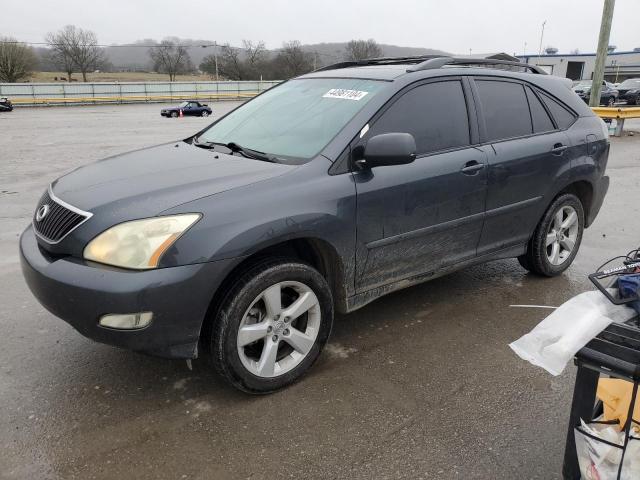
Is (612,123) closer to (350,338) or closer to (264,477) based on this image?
(350,338)

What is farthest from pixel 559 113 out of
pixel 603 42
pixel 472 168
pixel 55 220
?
pixel 603 42

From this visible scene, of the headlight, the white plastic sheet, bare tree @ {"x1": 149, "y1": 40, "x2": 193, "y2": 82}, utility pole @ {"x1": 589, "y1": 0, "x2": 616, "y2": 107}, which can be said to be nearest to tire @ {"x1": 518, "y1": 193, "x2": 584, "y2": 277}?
the white plastic sheet

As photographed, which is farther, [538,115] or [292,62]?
[292,62]

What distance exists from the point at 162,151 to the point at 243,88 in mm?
54062

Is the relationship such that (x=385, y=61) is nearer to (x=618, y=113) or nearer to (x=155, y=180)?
(x=155, y=180)

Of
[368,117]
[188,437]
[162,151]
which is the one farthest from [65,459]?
[368,117]

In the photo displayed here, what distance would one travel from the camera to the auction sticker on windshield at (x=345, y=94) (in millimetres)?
3482

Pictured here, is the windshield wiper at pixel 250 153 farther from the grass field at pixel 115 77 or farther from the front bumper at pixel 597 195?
the grass field at pixel 115 77

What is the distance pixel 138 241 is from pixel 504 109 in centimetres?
289

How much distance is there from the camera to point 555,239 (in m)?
4.63

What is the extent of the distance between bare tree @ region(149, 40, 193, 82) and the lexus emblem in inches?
3234

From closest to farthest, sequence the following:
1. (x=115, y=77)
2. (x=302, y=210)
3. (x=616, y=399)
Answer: (x=616, y=399) → (x=302, y=210) → (x=115, y=77)

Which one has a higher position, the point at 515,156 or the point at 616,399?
A: the point at 515,156

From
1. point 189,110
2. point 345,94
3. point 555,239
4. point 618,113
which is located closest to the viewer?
point 345,94
